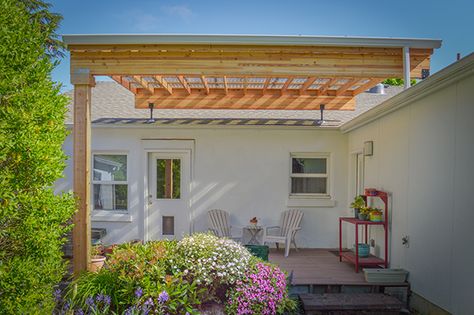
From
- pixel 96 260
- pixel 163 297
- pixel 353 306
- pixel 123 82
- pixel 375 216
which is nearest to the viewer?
pixel 163 297

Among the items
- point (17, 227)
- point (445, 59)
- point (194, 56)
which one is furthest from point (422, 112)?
point (445, 59)

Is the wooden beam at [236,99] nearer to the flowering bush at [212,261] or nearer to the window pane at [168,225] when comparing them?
the window pane at [168,225]

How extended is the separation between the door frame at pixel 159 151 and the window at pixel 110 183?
18.6 inches

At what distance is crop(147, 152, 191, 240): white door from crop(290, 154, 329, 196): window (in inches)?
93.7

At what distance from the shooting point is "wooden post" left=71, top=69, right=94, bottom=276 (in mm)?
6348

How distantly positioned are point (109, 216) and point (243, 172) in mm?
3101

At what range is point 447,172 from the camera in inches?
221

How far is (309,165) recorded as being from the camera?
10.6 meters

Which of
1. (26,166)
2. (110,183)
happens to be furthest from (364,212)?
(110,183)

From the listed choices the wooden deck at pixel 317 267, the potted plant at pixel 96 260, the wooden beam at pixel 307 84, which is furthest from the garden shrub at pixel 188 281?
the wooden beam at pixel 307 84

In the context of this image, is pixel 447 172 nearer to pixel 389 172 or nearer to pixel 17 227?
pixel 389 172

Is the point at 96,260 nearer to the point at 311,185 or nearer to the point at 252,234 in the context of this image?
the point at 252,234

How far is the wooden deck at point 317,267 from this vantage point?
697 centimetres

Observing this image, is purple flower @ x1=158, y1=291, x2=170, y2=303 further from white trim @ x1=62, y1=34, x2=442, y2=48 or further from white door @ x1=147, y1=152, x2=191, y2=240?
white door @ x1=147, y1=152, x2=191, y2=240
